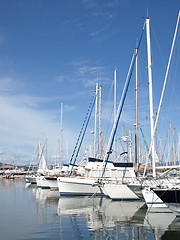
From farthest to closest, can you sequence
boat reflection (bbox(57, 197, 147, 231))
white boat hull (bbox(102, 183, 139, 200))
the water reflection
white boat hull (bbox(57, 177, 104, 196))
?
white boat hull (bbox(57, 177, 104, 196))
white boat hull (bbox(102, 183, 139, 200))
boat reflection (bbox(57, 197, 147, 231))
the water reflection

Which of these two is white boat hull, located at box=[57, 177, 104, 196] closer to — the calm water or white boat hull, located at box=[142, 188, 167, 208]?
the calm water

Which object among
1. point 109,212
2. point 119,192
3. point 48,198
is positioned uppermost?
point 119,192

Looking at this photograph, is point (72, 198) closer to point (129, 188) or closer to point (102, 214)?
point (129, 188)

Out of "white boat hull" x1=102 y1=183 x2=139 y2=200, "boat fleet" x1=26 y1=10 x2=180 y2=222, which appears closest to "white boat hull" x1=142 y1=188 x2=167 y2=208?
"boat fleet" x1=26 y1=10 x2=180 y2=222

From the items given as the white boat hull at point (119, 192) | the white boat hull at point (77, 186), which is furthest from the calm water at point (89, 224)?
the white boat hull at point (77, 186)

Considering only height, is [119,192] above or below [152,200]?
below

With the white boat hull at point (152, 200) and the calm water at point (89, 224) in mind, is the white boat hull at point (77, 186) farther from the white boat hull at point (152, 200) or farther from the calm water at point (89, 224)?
the white boat hull at point (152, 200)

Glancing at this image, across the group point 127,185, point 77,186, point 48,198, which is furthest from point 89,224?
point 48,198

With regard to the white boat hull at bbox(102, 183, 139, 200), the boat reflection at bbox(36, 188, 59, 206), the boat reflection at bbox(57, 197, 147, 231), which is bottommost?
the boat reflection at bbox(36, 188, 59, 206)

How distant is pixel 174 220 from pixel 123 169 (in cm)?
1210

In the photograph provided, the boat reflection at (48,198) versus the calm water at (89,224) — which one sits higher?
the calm water at (89,224)

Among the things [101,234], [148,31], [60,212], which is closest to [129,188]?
[60,212]

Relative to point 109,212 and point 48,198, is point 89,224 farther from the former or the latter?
point 48,198

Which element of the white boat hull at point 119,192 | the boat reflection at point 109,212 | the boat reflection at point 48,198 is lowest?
the boat reflection at point 48,198
